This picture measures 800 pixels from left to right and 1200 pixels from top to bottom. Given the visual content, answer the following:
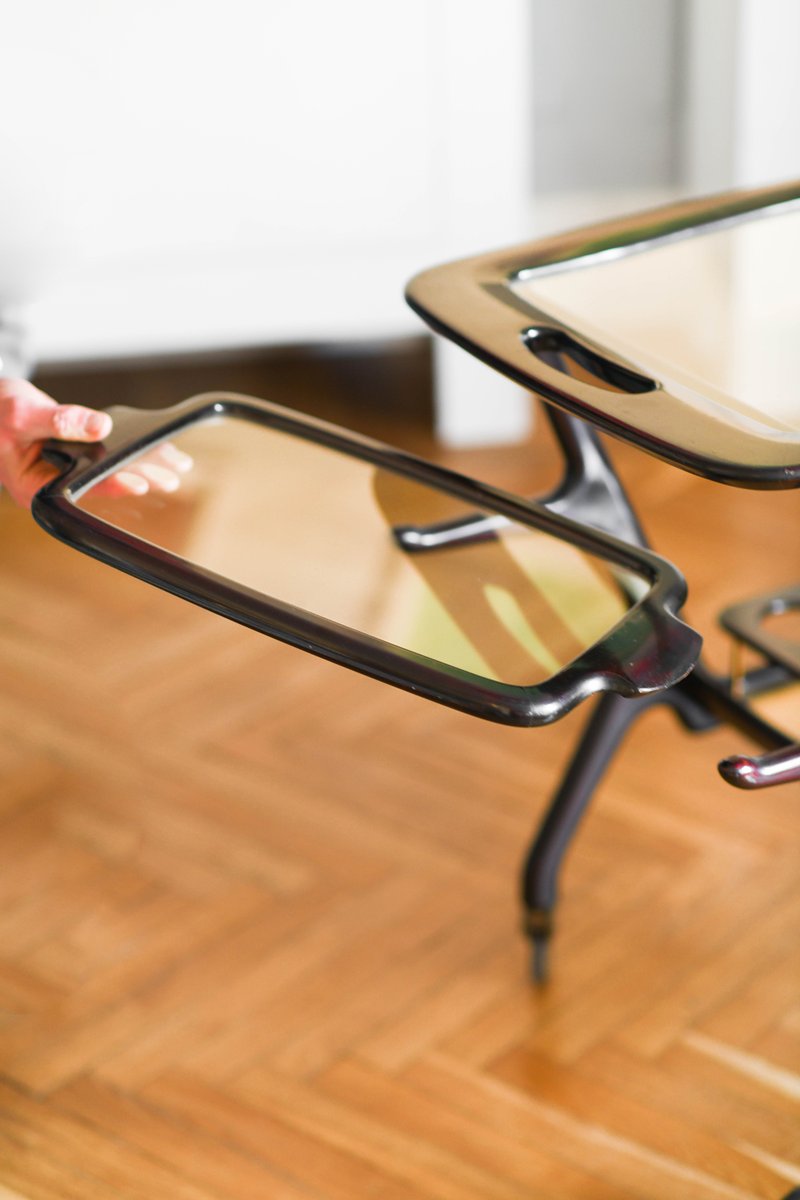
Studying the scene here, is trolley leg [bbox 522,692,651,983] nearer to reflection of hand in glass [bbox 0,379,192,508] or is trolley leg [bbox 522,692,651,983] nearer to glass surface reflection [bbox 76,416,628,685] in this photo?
glass surface reflection [bbox 76,416,628,685]

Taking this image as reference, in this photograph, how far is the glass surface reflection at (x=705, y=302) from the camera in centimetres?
102

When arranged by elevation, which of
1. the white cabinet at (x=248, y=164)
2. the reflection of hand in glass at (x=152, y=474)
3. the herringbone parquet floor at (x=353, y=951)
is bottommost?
the herringbone parquet floor at (x=353, y=951)

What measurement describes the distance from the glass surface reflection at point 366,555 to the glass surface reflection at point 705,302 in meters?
0.16

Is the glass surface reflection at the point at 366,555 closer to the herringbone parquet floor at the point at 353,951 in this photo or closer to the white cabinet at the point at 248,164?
the herringbone parquet floor at the point at 353,951

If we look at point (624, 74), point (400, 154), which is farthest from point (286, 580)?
point (624, 74)

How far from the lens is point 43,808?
177 cm

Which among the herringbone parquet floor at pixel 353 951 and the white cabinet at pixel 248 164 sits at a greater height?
the white cabinet at pixel 248 164

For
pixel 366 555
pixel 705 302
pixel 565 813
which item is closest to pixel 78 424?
pixel 366 555

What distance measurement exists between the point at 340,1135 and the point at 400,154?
1868 mm

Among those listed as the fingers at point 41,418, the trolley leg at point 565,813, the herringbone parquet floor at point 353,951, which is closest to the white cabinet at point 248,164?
the herringbone parquet floor at point 353,951

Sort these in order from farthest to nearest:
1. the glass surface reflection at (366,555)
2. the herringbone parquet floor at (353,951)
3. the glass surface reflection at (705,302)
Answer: the herringbone parquet floor at (353,951)
the glass surface reflection at (705,302)
the glass surface reflection at (366,555)

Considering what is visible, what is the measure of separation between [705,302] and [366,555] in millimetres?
376

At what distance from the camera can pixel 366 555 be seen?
1.03m

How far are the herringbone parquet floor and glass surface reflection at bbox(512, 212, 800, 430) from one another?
2.16 feet
